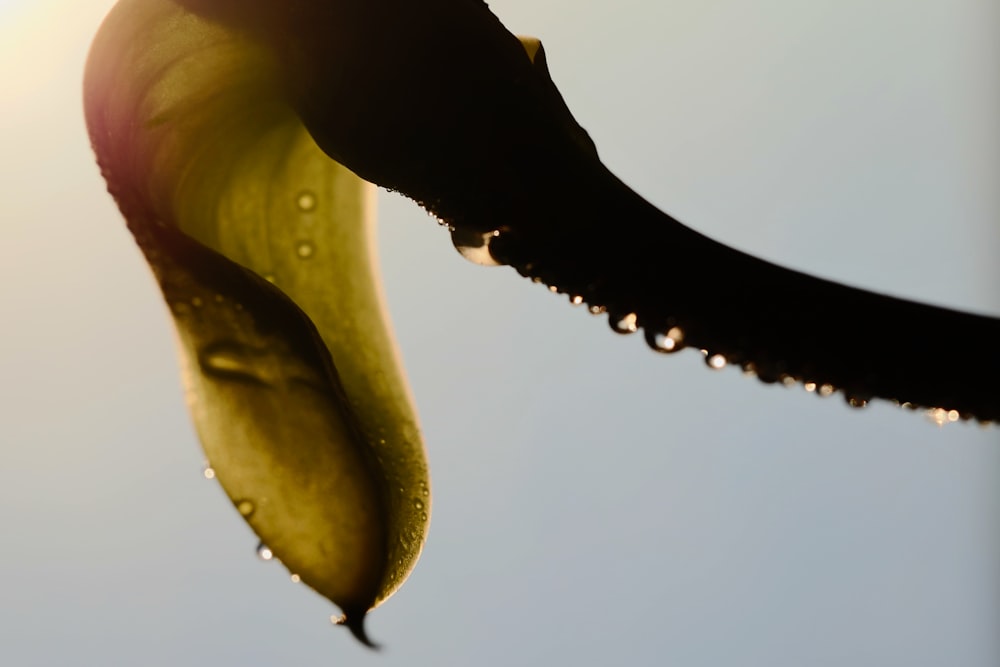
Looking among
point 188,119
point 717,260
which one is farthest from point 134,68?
point 717,260

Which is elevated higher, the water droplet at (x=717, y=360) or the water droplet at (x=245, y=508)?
the water droplet at (x=717, y=360)

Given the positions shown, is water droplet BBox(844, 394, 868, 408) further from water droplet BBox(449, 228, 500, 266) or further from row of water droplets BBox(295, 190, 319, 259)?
row of water droplets BBox(295, 190, 319, 259)

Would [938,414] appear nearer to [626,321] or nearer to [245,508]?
[626,321]

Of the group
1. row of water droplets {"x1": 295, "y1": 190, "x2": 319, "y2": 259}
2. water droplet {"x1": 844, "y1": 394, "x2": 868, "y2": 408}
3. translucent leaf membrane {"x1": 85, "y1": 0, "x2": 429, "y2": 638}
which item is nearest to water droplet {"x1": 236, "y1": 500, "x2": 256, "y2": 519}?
translucent leaf membrane {"x1": 85, "y1": 0, "x2": 429, "y2": 638}

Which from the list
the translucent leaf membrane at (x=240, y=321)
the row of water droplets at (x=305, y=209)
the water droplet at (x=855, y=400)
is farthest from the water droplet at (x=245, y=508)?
the water droplet at (x=855, y=400)

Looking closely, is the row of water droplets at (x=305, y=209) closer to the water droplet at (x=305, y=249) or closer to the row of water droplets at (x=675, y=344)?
the water droplet at (x=305, y=249)

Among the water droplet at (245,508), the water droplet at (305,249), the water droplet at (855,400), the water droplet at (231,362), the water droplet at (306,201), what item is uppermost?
the water droplet at (306,201)
